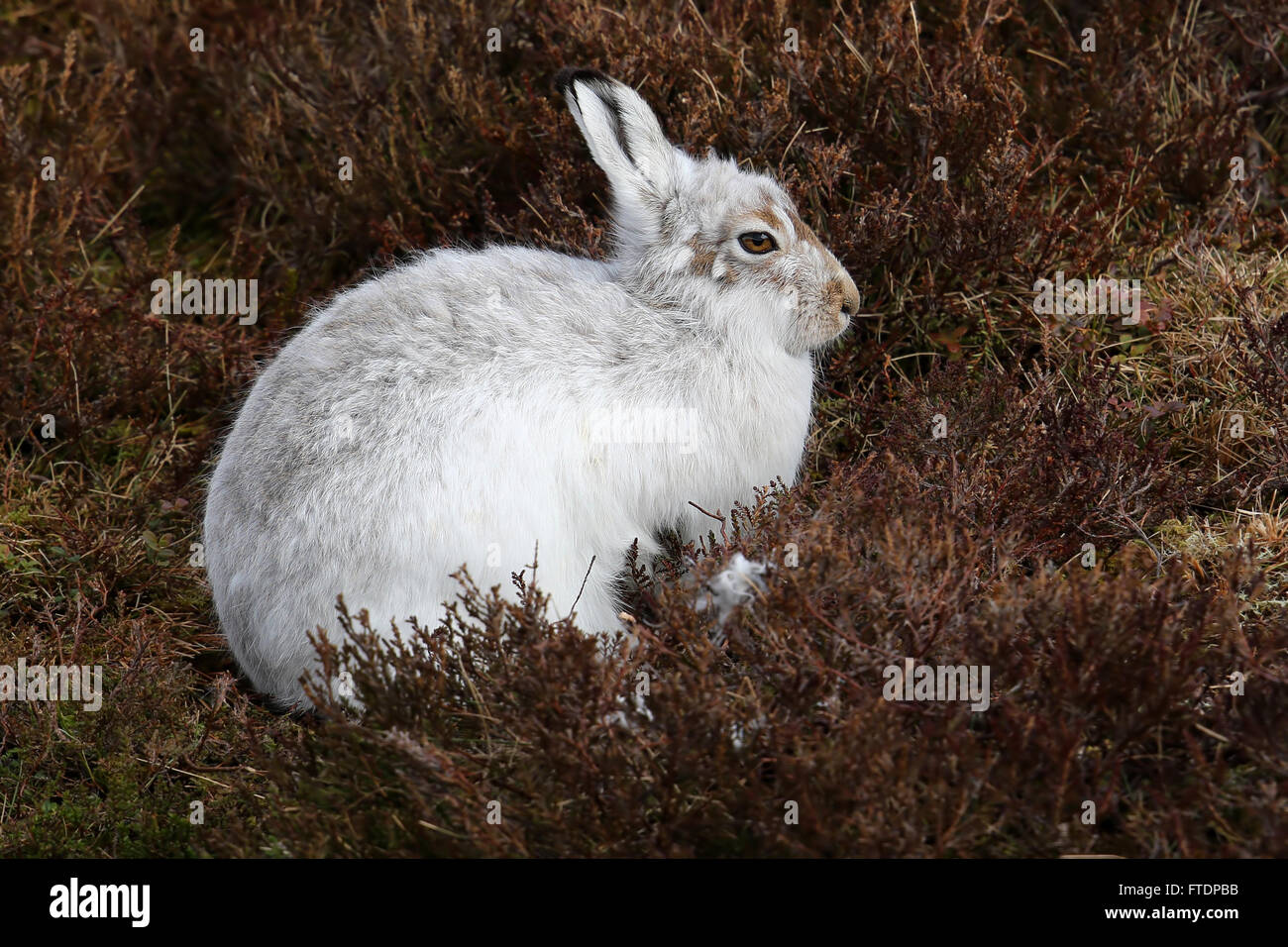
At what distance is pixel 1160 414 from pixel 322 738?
317 centimetres

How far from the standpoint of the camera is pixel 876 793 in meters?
2.96

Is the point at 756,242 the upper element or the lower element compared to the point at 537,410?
upper

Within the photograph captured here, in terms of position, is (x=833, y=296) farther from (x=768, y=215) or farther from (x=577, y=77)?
(x=577, y=77)

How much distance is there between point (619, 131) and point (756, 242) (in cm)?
59

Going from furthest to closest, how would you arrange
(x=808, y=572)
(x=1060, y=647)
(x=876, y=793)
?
(x=808, y=572) → (x=1060, y=647) → (x=876, y=793)

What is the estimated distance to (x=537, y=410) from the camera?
382cm

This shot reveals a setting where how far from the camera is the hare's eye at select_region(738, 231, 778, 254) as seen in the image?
4219 mm

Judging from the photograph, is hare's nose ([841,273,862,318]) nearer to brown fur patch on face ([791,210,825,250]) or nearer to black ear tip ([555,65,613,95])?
brown fur patch on face ([791,210,825,250])

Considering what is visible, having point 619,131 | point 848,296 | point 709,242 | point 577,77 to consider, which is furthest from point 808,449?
point 577,77

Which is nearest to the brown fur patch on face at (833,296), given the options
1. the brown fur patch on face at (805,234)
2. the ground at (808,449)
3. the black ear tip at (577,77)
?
the brown fur patch on face at (805,234)

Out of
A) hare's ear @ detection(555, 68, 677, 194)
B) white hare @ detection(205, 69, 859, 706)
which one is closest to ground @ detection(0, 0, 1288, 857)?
white hare @ detection(205, 69, 859, 706)

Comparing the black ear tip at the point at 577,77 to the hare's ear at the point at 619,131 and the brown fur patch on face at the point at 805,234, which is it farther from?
the brown fur patch on face at the point at 805,234
